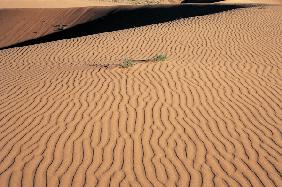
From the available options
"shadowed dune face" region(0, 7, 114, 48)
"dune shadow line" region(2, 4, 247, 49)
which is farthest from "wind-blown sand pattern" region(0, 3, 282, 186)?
"shadowed dune face" region(0, 7, 114, 48)

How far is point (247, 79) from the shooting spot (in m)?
7.80

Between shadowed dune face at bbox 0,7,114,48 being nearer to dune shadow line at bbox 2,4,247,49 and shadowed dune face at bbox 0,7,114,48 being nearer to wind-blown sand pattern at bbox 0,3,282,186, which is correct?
dune shadow line at bbox 2,4,247,49

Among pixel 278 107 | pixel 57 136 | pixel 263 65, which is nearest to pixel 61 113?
pixel 57 136

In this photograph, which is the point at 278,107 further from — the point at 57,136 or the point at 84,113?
the point at 57,136

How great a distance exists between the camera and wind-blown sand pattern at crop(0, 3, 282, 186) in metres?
4.54

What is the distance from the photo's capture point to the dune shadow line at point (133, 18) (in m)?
19.1

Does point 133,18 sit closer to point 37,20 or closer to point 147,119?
point 37,20

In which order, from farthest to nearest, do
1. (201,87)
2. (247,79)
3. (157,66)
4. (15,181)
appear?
(157,66) → (247,79) → (201,87) → (15,181)

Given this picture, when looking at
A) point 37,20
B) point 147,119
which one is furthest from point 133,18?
point 147,119

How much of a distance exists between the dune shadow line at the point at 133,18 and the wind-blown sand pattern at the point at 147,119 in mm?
8587

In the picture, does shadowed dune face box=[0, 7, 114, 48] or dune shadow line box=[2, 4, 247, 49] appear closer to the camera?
dune shadow line box=[2, 4, 247, 49]

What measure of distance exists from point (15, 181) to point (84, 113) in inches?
80.3

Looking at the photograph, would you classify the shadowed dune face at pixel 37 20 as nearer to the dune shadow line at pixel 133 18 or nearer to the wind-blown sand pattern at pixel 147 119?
the dune shadow line at pixel 133 18

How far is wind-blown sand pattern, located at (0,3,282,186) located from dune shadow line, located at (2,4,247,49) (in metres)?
8.59
